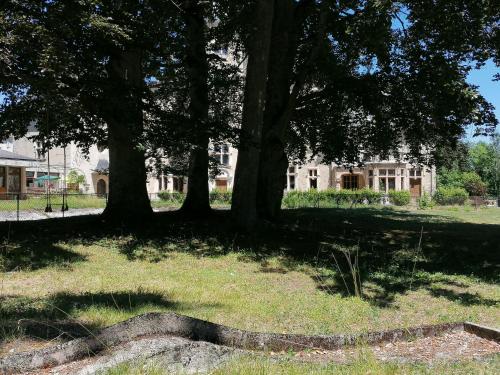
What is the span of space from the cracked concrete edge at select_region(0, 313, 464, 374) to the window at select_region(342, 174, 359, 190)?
53.2m

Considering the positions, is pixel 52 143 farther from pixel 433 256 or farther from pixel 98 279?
pixel 433 256

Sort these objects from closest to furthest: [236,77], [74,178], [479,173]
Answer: [236,77] → [74,178] → [479,173]

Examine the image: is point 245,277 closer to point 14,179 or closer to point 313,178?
point 14,179

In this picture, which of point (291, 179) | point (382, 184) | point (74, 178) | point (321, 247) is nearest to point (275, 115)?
point (321, 247)

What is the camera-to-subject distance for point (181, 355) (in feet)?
13.2

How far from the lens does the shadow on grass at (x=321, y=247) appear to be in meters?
10.0

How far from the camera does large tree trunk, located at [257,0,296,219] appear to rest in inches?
652

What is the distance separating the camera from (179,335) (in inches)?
180

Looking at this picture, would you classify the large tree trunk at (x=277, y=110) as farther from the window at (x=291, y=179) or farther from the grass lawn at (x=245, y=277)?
the window at (x=291, y=179)

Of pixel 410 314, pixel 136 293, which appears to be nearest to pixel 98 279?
pixel 136 293

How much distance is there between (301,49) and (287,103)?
3.61 metres

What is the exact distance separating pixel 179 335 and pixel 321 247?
8.98 m

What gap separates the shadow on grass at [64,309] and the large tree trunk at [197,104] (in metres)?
6.22

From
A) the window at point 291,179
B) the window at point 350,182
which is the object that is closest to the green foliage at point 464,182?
the window at point 350,182
